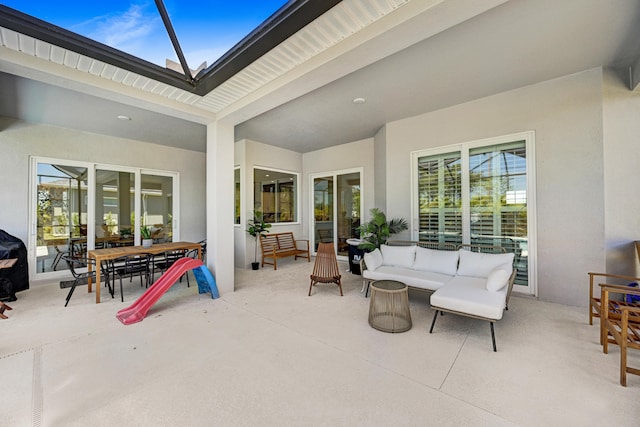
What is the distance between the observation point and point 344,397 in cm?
188

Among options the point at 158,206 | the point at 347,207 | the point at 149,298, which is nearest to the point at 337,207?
the point at 347,207

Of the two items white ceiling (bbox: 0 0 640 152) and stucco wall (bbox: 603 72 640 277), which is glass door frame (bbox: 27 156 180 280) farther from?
stucco wall (bbox: 603 72 640 277)

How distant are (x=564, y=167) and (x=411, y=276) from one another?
261 centimetres

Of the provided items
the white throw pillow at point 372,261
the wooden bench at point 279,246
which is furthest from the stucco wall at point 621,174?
the wooden bench at point 279,246

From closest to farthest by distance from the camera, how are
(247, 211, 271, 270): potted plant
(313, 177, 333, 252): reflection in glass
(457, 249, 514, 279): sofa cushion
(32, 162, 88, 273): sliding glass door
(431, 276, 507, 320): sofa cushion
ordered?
(431, 276, 507, 320): sofa cushion
(457, 249, 514, 279): sofa cushion
(32, 162, 88, 273): sliding glass door
(247, 211, 271, 270): potted plant
(313, 177, 333, 252): reflection in glass

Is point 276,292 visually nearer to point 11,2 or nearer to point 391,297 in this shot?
point 391,297

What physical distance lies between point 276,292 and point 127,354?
7.13 ft

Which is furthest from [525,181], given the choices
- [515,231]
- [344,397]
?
[344,397]

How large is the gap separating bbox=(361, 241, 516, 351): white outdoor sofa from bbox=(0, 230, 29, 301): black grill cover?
213 inches

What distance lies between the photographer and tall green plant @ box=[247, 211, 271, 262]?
6289 mm

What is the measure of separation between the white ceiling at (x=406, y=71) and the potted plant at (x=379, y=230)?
1946 mm

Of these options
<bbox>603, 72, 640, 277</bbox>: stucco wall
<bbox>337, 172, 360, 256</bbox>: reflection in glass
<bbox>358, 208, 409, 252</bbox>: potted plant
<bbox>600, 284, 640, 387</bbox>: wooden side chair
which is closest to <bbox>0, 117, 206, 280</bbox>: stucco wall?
<bbox>337, 172, 360, 256</bbox>: reflection in glass

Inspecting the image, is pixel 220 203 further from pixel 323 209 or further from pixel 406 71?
pixel 323 209

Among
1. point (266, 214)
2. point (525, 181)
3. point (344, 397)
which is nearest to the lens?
point (344, 397)
